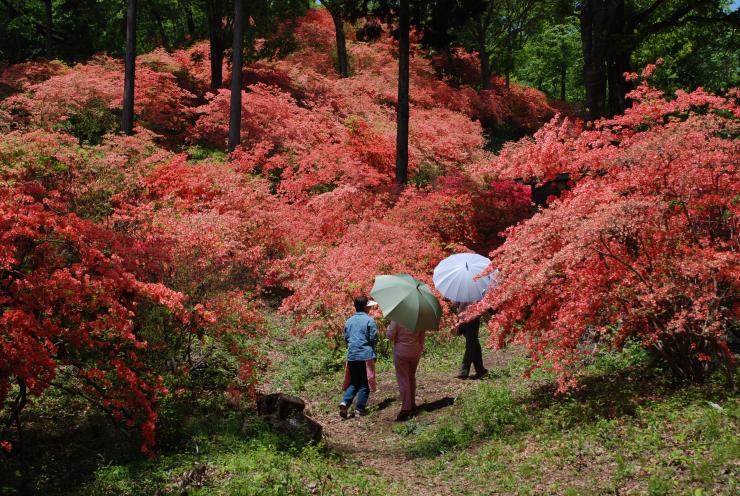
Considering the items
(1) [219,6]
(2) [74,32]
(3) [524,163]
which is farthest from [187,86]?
(3) [524,163]

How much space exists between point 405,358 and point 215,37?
69.3 ft

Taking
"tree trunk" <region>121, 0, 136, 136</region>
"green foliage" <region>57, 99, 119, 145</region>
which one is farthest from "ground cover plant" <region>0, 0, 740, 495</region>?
"green foliage" <region>57, 99, 119, 145</region>

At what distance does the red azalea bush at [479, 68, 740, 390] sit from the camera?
6.63 meters

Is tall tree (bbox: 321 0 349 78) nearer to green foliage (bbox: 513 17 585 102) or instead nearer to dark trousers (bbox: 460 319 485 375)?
green foliage (bbox: 513 17 585 102)

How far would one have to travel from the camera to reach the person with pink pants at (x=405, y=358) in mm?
8500

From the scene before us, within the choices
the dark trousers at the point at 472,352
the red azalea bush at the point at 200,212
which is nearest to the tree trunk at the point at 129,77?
the red azalea bush at the point at 200,212

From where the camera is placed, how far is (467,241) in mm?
15297

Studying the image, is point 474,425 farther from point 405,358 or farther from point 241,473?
point 241,473

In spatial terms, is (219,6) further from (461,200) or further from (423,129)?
(461,200)

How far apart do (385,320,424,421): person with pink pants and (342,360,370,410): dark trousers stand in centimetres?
56

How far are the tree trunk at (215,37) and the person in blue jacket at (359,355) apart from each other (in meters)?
19.4

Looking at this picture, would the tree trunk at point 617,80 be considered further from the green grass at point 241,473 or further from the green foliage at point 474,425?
the green grass at point 241,473

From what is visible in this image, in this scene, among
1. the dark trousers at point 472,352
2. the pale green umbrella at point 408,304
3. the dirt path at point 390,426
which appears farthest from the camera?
the dark trousers at point 472,352

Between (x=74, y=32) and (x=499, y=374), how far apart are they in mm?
30980
